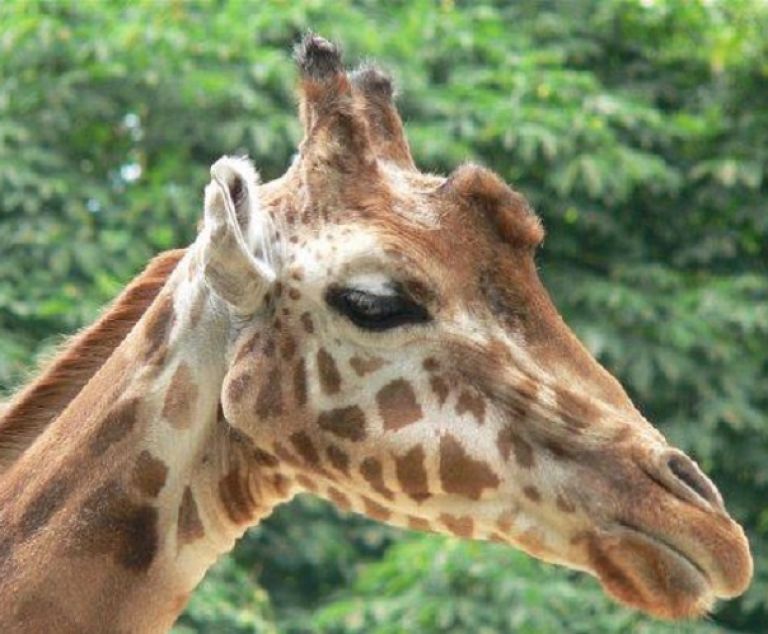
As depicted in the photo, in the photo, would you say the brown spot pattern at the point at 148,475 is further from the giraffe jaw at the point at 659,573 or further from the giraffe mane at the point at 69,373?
the giraffe jaw at the point at 659,573

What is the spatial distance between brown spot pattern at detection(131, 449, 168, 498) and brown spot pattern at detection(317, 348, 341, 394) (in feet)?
1.46

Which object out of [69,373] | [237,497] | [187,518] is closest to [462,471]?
[237,497]

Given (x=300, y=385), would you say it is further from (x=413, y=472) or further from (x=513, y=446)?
(x=513, y=446)

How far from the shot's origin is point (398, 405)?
4652 mm

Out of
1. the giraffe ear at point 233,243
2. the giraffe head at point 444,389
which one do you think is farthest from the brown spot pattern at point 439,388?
the giraffe ear at point 233,243

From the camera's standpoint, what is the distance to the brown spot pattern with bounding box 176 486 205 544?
4820 mm

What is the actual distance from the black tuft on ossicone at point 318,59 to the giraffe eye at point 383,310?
666mm

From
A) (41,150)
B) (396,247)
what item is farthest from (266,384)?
(41,150)

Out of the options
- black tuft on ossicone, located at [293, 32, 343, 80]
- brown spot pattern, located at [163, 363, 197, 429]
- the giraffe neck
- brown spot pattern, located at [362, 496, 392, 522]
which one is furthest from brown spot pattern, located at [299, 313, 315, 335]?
black tuft on ossicone, located at [293, 32, 343, 80]

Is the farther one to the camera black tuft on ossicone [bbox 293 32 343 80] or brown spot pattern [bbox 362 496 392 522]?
black tuft on ossicone [bbox 293 32 343 80]

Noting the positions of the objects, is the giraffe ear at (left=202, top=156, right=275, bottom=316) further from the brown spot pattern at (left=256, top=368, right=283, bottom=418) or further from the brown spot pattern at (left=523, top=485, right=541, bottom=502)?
the brown spot pattern at (left=523, top=485, right=541, bottom=502)

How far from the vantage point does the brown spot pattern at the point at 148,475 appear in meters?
4.79

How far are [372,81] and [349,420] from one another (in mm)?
990

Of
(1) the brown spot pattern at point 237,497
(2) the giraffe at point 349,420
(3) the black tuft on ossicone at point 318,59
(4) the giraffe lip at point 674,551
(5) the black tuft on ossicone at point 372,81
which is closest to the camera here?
(4) the giraffe lip at point 674,551
